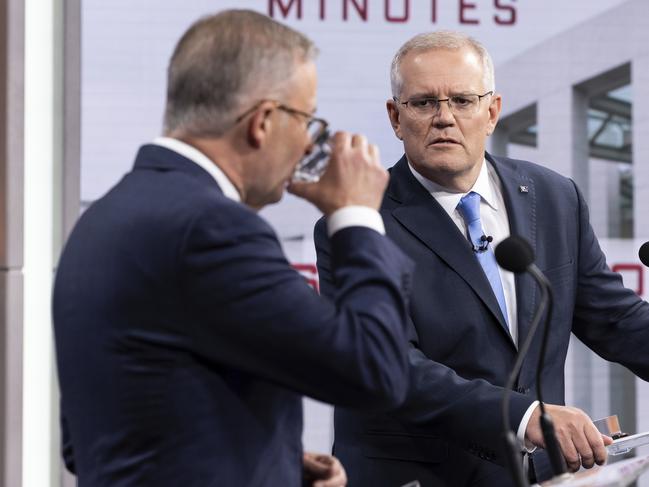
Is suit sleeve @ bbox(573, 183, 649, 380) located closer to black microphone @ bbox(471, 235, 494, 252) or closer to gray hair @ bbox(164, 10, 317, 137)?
black microphone @ bbox(471, 235, 494, 252)

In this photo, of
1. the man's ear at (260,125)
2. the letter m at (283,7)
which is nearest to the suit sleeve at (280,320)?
the man's ear at (260,125)

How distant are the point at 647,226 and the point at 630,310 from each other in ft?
5.07

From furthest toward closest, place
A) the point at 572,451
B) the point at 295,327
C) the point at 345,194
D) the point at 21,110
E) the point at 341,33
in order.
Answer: the point at 341,33
the point at 21,110
the point at 572,451
the point at 345,194
the point at 295,327

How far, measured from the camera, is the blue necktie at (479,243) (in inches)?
86.3

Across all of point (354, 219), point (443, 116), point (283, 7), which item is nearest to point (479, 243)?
point (443, 116)

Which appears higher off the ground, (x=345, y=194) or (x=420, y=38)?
(x=420, y=38)

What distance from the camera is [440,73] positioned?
220 centimetres

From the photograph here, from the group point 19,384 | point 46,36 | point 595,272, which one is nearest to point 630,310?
point 595,272

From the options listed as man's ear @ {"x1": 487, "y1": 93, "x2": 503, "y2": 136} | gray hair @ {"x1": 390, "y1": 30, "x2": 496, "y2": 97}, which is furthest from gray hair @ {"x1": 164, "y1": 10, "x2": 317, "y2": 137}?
man's ear @ {"x1": 487, "y1": 93, "x2": 503, "y2": 136}

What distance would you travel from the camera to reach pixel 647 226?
3750 millimetres

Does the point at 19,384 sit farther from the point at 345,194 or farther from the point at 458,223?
the point at 345,194

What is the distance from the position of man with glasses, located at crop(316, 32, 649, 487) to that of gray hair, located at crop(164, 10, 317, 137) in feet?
Answer: 2.50

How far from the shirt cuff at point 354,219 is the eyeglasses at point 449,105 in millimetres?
813

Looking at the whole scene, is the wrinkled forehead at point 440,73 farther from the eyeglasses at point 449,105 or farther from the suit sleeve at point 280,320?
the suit sleeve at point 280,320
